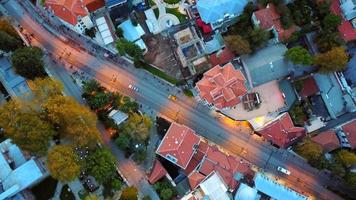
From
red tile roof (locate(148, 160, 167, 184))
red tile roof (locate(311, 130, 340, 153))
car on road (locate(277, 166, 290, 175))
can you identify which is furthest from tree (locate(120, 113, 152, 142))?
red tile roof (locate(311, 130, 340, 153))

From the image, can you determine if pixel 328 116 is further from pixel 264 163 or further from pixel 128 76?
pixel 128 76

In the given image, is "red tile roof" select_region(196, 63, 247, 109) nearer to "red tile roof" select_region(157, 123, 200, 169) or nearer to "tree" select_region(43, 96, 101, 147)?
"red tile roof" select_region(157, 123, 200, 169)

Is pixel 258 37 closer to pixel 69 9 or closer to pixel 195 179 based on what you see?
pixel 195 179

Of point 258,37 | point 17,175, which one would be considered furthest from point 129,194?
point 258,37

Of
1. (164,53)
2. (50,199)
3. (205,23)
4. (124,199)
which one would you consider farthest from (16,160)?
(205,23)

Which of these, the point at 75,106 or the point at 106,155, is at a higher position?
the point at 75,106

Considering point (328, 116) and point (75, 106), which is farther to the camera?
point (328, 116)
